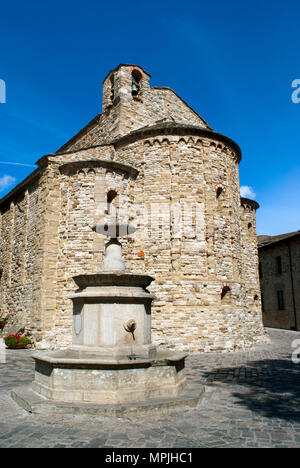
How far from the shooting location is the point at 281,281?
90.4 ft

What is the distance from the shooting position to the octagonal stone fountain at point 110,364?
528cm

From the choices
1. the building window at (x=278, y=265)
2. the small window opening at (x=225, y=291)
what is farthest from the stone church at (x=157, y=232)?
the building window at (x=278, y=265)

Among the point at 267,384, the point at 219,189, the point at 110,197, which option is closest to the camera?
the point at 267,384

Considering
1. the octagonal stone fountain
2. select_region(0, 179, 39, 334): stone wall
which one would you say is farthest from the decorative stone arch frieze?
the octagonal stone fountain

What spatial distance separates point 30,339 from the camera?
14445mm

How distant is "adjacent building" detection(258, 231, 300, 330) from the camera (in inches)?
1019

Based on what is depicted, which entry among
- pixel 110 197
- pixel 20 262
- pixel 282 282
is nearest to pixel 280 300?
pixel 282 282

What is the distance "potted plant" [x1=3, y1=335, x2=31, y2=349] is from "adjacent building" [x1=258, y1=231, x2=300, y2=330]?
65.2 feet

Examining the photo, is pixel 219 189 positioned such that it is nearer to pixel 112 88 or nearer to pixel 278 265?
pixel 112 88

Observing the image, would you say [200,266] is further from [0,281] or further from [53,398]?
[0,281]

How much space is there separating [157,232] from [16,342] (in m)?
7.37

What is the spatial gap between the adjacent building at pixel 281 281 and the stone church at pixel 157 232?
1038 cm

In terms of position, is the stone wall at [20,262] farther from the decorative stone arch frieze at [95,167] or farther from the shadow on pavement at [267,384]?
the shadow on pavement at [267,384]
